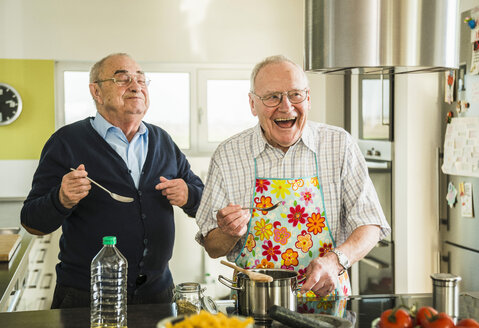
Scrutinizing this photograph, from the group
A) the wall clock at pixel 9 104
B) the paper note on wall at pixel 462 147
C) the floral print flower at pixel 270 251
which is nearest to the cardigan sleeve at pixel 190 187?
the floral print flower at pixel 270 251

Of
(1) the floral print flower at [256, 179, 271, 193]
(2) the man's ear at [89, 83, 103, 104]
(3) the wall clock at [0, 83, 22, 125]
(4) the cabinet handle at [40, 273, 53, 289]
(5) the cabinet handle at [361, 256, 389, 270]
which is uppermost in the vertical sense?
(3) the wall clock at [0, 83, 22, 125]

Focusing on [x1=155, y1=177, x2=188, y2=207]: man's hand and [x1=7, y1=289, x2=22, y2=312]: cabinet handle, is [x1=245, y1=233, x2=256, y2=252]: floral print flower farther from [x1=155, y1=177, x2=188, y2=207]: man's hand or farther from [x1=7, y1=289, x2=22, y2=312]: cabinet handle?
[x1=7, y1=289, x2=22, y2=312]: cabinet handle

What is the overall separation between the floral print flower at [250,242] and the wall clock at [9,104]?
3.13 meters

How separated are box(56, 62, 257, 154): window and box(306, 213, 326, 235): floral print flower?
297 cm

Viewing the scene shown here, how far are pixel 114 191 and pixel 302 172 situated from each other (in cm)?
71

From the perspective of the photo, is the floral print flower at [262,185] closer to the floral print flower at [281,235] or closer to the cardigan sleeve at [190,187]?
the floral print flower at [281,235]

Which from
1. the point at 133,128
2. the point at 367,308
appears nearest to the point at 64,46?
the point at 133,128

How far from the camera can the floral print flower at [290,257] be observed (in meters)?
2.06

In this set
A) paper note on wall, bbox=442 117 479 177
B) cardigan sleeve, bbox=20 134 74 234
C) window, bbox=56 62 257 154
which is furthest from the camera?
window, bbox=56 62 257 154

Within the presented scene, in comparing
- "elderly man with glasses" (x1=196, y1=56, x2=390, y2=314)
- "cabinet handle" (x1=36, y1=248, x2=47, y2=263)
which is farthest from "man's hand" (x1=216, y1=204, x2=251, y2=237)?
"cabinet handle" (x1=36, y1=248, x2=47, y2=263)

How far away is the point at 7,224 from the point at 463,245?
274cm

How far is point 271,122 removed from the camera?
6.98 feet

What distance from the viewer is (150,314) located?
5.66 feet

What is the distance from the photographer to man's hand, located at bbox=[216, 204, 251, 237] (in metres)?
1.90
